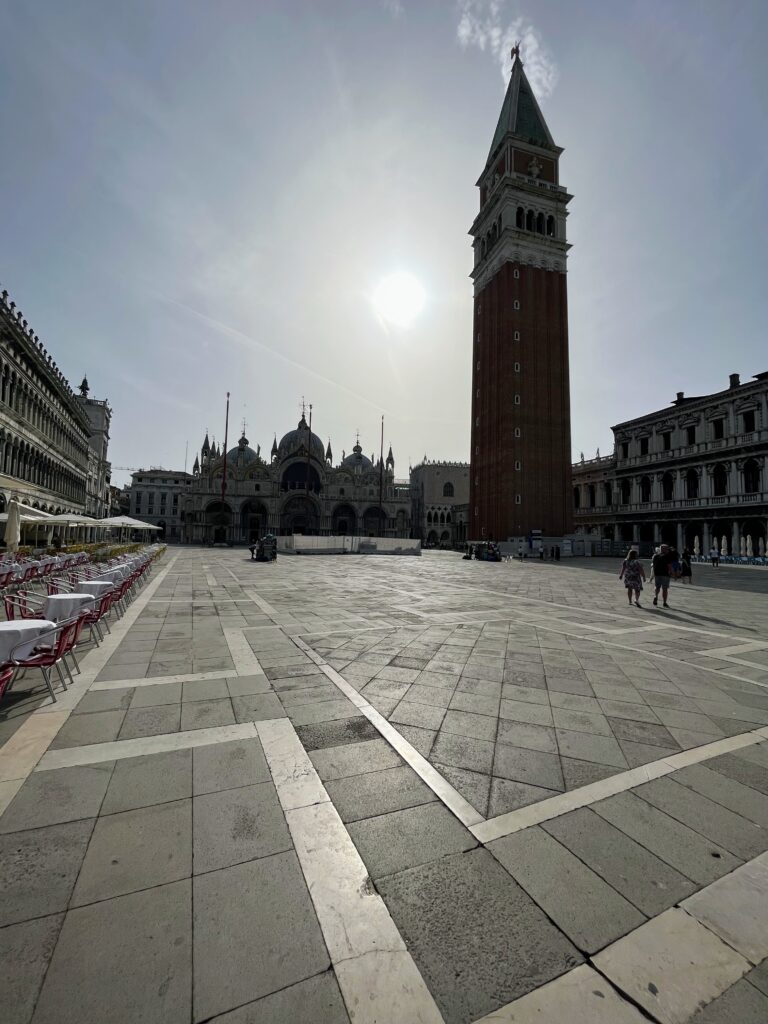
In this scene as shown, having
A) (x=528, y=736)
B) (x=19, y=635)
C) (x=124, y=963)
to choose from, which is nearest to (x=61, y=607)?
(x=19, y=635)

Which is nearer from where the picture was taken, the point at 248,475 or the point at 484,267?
the point at 484,267

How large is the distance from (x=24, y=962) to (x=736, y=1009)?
9.54 ft

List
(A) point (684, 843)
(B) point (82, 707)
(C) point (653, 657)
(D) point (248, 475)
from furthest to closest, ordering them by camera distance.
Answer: (D) point (248, 475) → (C) point (653, 657) → (B) point (82, 707) → (A) point (684, 843)

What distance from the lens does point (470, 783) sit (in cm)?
333

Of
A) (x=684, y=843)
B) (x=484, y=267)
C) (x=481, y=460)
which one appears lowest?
(x=684, y=843)

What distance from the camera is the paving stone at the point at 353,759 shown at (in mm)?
3469

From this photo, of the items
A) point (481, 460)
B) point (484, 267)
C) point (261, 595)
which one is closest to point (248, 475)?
point (481, 460)

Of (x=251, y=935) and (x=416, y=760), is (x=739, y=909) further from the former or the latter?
(x=251, y=935)

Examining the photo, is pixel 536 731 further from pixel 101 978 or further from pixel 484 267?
pixel 484 267

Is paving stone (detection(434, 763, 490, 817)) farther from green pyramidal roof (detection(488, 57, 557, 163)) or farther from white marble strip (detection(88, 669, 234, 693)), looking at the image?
green pyramidal roof (detection(488, 57, 557, 163))

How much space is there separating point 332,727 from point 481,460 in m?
46.1

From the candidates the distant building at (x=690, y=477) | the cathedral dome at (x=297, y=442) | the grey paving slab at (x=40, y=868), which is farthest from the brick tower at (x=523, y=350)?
the grey paving slab at (x=40, y=868)

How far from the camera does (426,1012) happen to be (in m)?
1.71

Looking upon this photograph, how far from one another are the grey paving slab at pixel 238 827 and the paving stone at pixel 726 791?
118 inches
